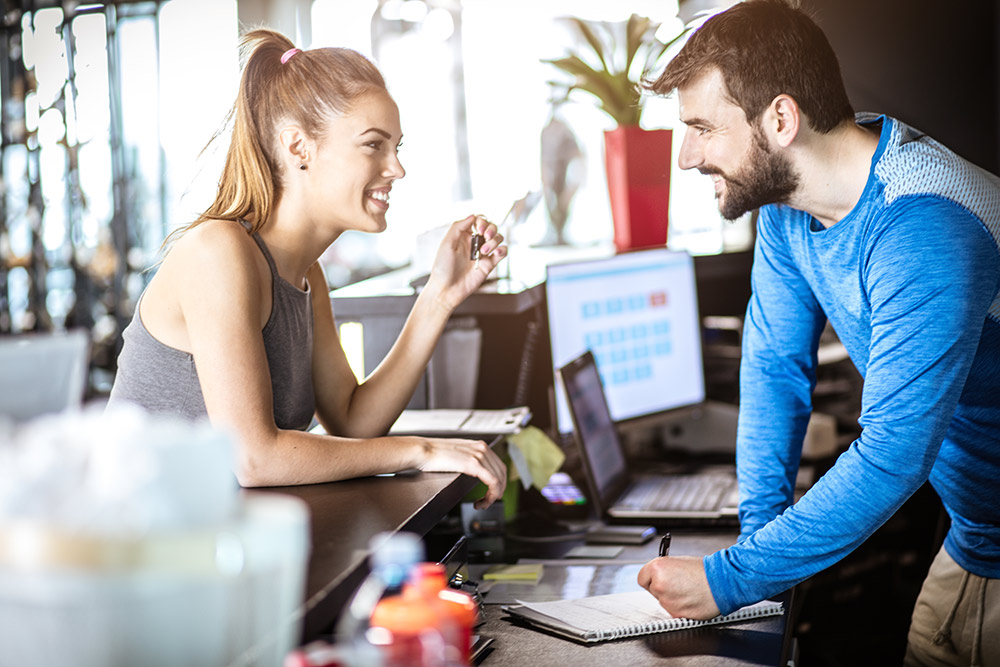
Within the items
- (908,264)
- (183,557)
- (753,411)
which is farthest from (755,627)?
(183,557)

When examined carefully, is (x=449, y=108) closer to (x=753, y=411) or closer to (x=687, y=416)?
(x=687, y=416)

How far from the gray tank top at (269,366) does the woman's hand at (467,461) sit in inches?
10.2

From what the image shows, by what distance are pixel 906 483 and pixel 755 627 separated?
311 millimetres

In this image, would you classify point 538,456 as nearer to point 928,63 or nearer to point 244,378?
point 244,378

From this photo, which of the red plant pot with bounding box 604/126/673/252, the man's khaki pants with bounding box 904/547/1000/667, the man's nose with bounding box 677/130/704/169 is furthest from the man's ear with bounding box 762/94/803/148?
the red plant pot with bounding box 604/126/673/252

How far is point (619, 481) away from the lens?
88.4 inches

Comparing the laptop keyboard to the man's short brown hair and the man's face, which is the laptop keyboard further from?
the man's short brown hair

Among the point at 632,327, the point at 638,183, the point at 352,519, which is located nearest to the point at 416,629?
the point at 352,519

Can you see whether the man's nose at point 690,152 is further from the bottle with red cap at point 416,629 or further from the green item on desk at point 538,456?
the bottle with red cap at point 416,629

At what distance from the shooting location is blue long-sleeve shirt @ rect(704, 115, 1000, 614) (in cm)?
132

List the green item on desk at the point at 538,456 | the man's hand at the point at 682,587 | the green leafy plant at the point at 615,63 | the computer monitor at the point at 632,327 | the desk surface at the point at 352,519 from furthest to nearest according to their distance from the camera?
the green leafy plant at the point at 615,63 → the computer monitor at the point at 632,327 → the green item on desk at the point at 538,456 → the man's hand at the point at 682,587 → the desk surface at the point at 352,519

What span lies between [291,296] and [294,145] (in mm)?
256

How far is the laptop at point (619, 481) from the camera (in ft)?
6.70

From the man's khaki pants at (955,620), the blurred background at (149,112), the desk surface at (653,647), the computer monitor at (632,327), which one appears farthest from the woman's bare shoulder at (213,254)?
the blurred background at (149,112)
